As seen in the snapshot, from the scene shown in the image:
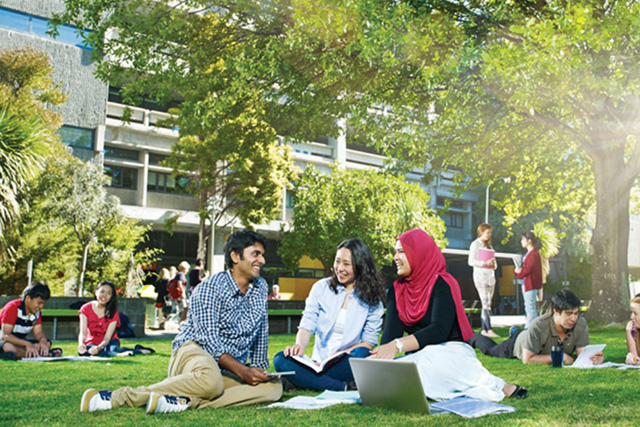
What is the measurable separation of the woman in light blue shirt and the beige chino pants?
0.83m

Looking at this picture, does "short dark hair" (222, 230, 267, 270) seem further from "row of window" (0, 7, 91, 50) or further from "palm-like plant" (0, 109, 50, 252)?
"row of window" (0, 7, 91, 50)

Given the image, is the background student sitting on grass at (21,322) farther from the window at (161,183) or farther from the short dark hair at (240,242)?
the window at (161,183)

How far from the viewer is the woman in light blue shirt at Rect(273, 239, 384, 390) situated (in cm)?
587

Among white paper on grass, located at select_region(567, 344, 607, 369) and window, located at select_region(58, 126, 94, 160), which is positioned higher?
window, located at select_region(58, 126, 94, 160)

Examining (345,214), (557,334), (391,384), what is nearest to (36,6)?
(345,214)

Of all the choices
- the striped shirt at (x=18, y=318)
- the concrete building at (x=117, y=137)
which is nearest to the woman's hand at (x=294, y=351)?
the striped shirt at (x=18, y=318)

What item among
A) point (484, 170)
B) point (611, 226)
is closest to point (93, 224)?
point (484, 170)

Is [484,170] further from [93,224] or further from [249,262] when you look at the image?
[93,224]

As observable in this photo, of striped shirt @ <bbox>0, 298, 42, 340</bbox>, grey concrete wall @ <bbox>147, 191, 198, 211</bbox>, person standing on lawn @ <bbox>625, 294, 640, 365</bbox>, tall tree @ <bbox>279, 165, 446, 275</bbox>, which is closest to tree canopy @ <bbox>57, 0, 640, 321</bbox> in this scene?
person standing on lawn @ <bbox>625, 294, 640, 365</bbox>

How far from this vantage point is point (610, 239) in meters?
16.8

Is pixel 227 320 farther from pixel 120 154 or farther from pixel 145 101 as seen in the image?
pixel 145 101

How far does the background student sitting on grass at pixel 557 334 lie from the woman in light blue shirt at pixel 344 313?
257cm

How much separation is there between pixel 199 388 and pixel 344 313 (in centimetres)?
181

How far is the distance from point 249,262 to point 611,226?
47.0 ft
